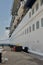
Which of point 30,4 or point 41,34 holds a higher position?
point 30,4

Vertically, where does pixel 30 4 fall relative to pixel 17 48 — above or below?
above

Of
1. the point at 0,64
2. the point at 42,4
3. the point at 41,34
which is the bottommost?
the point at 0,64

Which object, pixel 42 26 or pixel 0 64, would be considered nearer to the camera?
pixel 0 64

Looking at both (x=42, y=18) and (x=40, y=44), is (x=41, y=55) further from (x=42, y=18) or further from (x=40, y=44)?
(x=42, y=18)

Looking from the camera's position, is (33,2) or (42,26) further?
(33,2)

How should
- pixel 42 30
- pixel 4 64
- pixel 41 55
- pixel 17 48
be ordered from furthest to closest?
pixel 17 48
pixel 42 30
pixel 41 55
pixel 4 64

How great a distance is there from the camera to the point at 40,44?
1712cm

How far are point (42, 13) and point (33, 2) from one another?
638 centimetres

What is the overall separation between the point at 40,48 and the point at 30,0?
7506 mm

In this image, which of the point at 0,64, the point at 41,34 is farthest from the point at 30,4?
the point at 0,64

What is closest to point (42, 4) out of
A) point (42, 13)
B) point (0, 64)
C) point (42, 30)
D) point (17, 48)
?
point (42, 13)

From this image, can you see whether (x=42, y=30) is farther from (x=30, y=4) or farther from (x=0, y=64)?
(x=30, y=4)

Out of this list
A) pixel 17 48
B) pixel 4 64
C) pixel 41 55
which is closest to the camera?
pixel 4 64

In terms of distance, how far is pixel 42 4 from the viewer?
1805cm
